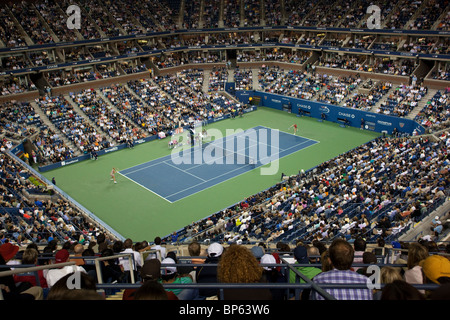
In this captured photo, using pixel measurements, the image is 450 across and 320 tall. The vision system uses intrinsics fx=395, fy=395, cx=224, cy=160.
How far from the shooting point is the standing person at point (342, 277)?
435cm

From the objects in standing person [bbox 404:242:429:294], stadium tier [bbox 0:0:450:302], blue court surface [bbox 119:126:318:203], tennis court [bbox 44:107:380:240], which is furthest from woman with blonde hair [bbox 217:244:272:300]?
blue court surface [bbox 119:126:318:203]

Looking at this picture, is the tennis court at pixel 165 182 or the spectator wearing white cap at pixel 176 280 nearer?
the spectator wearing white cap at pixel 176 280

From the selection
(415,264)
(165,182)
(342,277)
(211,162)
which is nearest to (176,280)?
(342,277)

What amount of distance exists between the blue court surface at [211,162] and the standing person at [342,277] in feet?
89.4

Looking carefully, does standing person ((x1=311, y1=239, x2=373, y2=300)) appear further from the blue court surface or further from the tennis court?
the blue court surface

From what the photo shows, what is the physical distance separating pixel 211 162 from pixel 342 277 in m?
34.1

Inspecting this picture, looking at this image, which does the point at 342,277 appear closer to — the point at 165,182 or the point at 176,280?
the point at 176,280

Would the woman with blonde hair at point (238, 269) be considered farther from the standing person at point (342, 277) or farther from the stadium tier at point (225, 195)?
the standing person at point (342, 277)

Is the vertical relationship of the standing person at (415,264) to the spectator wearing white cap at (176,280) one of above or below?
above

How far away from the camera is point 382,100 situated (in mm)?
47594

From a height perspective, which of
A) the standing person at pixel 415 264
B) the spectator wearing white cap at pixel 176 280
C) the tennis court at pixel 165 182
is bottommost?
the tennis court at pixel 165 182

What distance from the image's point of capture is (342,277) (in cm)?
479

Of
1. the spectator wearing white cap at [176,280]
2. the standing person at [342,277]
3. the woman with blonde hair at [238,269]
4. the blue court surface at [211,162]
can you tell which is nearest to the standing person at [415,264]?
the standing person at [342,277]

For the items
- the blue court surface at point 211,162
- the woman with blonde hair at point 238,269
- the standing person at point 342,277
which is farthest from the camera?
the blue court surface at point 211,162
